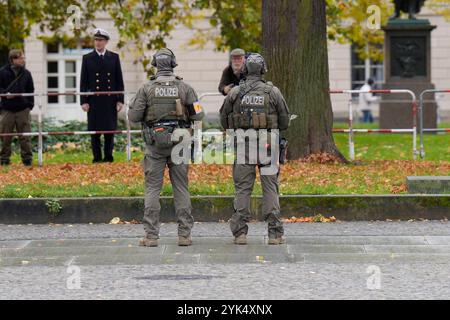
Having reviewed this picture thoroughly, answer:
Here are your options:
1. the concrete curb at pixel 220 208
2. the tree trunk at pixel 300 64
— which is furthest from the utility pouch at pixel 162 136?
the tree trunk at pixel 300 64

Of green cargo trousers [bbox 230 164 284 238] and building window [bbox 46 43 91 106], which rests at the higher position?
building window [bbox 46 43 91 106]

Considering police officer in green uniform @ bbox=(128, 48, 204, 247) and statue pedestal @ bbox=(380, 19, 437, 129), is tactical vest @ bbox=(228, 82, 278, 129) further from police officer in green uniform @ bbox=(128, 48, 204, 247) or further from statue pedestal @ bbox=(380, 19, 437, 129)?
statue pedestal @ bbox=(380, 19, 437, 129)

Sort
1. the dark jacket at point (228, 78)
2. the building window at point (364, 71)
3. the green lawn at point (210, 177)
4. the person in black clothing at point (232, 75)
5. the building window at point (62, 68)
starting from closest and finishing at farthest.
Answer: the green lawn at point (210, 177), the person in black clothing at point (232, 75), the dark jacket at point (228, 78), the building window at point (62, 68), the building window at point (364, 71)

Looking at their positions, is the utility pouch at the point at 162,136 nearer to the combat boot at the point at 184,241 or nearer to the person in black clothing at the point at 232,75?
the combat boot at the point at 184,241

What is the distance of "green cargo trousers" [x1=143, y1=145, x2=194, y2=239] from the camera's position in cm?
1191

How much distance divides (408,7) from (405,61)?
5.06 feet

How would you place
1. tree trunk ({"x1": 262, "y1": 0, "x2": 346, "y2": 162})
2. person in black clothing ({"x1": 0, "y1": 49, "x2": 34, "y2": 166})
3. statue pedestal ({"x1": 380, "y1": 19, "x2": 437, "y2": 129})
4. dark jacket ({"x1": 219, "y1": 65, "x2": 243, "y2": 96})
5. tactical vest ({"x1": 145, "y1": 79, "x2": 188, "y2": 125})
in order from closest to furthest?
1. tactical vest ({"x1": 145, "y1": 79, "x2": 188, "y2": 125})
2. tree trunk ({"x1": 262, "y1": 0, "x2": 346, "y2": 162})
3. dark jacket ({"x1": 219, "y1": 65, "x2": 243, "y2": 96})
4. person in black clothing ({"x1": 0, "y1": 49, "x2": 34, "y2": 166})
5. statue pedestal ({"x1": 380, "y1": 19, "x2": 437, "y2": 129})

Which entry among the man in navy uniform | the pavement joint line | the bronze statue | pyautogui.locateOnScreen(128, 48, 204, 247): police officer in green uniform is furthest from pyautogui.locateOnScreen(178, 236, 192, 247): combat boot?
the bronze statue

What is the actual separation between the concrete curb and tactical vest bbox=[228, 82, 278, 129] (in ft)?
7.41

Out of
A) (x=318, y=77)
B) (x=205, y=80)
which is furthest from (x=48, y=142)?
(x=205, y=80)

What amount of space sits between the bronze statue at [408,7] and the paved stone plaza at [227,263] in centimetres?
1506

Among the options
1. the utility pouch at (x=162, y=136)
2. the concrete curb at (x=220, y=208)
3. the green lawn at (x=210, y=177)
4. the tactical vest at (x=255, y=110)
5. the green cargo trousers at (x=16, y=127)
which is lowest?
the concrete curb at (x=220, y=208)

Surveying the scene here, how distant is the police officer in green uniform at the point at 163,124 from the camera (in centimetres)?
1173

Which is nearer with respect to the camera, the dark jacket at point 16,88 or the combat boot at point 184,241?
the combat boot at point 184,241
